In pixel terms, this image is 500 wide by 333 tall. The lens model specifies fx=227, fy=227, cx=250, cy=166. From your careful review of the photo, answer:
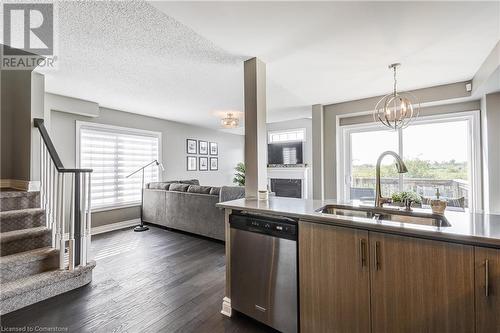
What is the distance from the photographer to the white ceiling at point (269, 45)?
5.70 feet

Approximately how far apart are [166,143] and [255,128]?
3.87m

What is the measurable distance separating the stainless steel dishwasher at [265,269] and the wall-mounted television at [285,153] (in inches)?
181

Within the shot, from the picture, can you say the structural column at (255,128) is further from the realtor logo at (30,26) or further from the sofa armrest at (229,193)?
the realtor logo at (30,26)

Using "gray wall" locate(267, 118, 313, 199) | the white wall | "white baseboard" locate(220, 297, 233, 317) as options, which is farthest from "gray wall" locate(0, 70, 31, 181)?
"gray wall" locate(267, 118, 313, 199)

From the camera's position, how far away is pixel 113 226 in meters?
4.49

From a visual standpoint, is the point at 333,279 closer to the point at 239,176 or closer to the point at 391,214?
the point at 391,214

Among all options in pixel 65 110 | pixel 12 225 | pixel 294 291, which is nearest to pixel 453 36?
pixel 294 291

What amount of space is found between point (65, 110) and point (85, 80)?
1.15m

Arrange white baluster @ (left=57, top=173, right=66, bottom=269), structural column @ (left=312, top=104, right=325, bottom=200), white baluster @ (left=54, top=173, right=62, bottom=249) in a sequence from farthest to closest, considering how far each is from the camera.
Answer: structural column @ (left=312, top=104, right=325, bottom=200) < white baluster @ (left=54, top=173, right=62, bottom=249) < white baluster @ (left=57, top=173, right=66, bottom=269)

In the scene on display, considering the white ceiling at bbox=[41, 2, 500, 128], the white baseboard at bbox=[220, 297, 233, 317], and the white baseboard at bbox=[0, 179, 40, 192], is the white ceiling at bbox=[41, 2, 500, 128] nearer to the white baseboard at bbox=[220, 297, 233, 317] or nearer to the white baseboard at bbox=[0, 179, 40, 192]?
the white baseboard at bbox=[0, 179, 40, 192]

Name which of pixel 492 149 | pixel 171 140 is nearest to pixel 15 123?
pixel 171 140

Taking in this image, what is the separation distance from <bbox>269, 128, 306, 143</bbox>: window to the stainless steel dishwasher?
4838 millimetres

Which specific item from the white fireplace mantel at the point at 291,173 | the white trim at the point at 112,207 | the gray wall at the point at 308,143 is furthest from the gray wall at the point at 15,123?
the gray wall at the point at 308,143

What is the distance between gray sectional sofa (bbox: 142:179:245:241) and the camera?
12.1 ft
